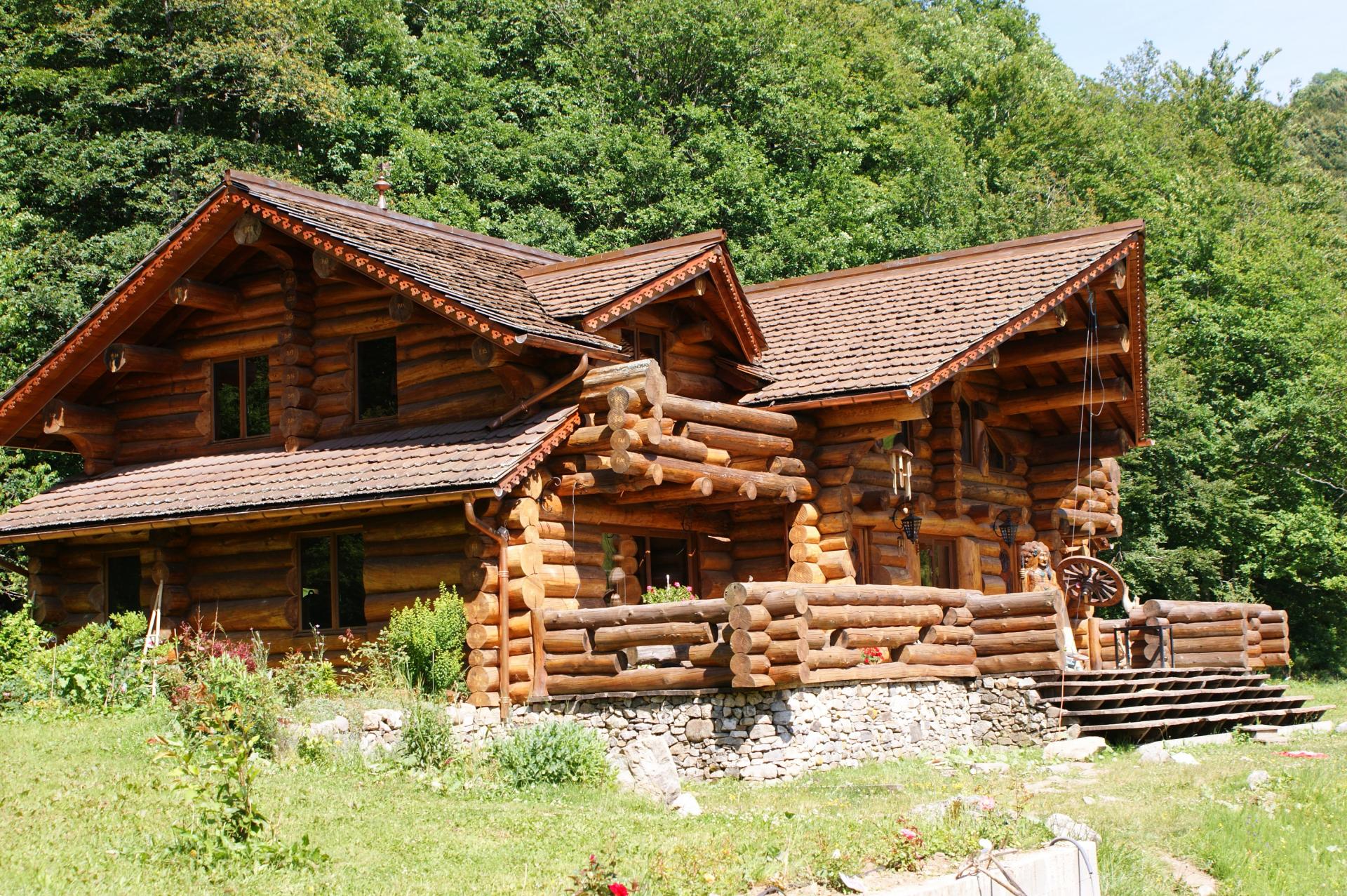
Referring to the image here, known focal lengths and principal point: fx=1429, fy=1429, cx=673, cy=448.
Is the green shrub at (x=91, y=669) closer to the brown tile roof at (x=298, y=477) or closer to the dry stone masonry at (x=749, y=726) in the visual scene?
the brown tile roof at (x=298, y=477)

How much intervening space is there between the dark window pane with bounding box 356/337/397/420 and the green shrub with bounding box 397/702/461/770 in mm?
5881

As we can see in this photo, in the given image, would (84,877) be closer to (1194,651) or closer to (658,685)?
(658,685)

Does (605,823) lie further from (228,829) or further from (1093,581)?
(1093,581)

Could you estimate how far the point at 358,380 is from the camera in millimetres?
20219

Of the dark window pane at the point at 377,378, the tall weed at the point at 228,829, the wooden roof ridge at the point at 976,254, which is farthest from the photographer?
the wooden roof ridge at the point at 976,254

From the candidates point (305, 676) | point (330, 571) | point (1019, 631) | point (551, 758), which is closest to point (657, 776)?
point (551, 758)

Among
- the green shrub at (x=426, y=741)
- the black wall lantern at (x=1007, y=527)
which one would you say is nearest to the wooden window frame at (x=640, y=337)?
the green shrub at (x=426, y=741)

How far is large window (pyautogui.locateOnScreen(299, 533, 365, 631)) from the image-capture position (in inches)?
736

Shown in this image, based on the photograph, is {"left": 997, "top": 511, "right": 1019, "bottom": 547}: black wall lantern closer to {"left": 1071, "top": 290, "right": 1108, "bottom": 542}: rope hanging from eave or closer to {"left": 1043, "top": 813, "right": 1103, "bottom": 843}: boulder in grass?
{"left": 1071, "top": 290, "right": 1108, "bottom": 542}: rope hanging from eave

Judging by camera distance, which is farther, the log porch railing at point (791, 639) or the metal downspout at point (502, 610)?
the metal downspout at point (502, 610)

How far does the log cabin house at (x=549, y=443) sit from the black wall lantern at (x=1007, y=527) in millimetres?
681

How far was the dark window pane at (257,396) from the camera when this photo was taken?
68.5 ft

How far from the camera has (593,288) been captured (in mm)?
19641

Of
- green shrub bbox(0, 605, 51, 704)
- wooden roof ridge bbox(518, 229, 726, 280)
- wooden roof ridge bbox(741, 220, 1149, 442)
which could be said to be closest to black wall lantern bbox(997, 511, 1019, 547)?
wooden roof ridge bbox(741, 220, 1149, 442)
